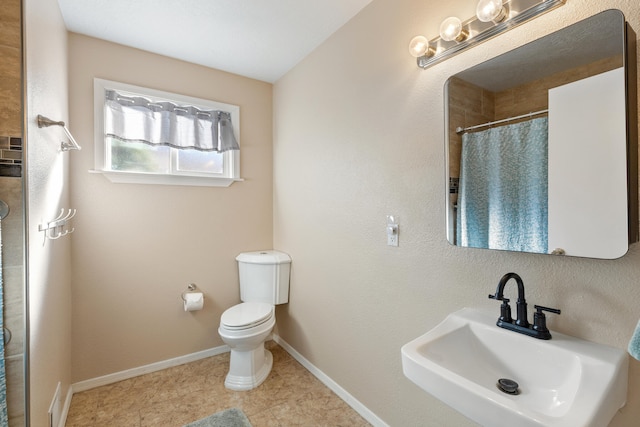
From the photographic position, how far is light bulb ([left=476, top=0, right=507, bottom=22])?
108cm

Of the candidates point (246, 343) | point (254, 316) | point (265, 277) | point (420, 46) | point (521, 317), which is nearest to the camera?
point (521, 317)

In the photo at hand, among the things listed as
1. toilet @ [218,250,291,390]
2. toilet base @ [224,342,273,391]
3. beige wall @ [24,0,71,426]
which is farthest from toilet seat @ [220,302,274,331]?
beige wall @ [24,0,71,426]

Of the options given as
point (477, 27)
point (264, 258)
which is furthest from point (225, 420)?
point (477, 27)

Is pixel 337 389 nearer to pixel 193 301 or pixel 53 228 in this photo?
pixel 193 301

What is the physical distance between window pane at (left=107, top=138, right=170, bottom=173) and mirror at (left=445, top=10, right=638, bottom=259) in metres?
2.13

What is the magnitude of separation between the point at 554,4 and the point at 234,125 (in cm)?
226

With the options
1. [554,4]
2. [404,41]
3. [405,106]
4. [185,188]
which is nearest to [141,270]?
[185,188]

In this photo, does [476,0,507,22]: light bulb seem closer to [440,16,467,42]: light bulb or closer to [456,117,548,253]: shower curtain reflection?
[440,16,467,42]: light bulb

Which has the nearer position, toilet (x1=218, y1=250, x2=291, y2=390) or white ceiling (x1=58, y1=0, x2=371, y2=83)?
white ceiling (x1=58, y1=0, x2=371, y2=83)

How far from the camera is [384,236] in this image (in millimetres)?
1668

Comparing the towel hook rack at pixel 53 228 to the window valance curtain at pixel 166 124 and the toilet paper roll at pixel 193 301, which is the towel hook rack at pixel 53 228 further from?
the toilet paper roll at pixel 193 301

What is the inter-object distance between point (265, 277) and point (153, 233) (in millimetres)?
947

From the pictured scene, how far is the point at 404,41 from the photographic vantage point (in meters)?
1.53

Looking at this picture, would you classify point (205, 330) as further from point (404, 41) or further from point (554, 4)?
point (554, 4)
